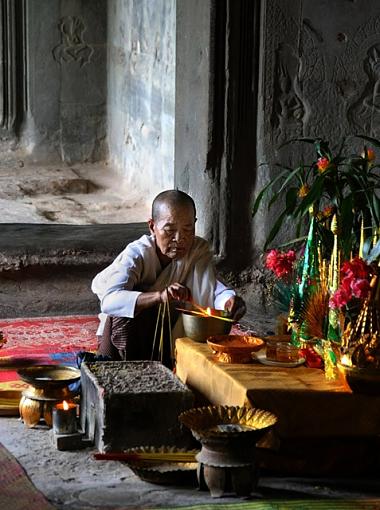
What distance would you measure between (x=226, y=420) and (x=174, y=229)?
1.23 metres

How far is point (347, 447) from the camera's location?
4004 mm

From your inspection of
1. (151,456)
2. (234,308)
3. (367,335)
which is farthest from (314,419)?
(234,308)

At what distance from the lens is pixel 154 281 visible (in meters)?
5.08

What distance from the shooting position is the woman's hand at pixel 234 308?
4.77 meters

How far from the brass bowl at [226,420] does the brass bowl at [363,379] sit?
1.03 ft

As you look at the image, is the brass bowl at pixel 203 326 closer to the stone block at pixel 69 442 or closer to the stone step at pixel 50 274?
the stone block at pixel 69 442

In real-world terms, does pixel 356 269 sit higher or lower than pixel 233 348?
higher

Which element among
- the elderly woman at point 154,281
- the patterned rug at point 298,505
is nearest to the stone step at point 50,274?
the elderly woman at point 154,281

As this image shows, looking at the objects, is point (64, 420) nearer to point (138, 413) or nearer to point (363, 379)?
point (138, 413)

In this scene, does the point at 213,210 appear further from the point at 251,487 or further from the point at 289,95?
the point at 251,487

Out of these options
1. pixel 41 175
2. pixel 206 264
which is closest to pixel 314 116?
pixel 206 264

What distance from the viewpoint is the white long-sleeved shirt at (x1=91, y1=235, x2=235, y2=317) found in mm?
4957

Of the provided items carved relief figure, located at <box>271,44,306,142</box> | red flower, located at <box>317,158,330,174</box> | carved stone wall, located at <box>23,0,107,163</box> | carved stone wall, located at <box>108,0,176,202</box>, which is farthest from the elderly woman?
carved stone wall, located at <box>23,0,107,163</box>

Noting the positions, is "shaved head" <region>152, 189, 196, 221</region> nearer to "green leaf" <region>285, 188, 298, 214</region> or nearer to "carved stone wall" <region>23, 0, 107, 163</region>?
"green leaf" <region>285, 188, 298, 214</region>
